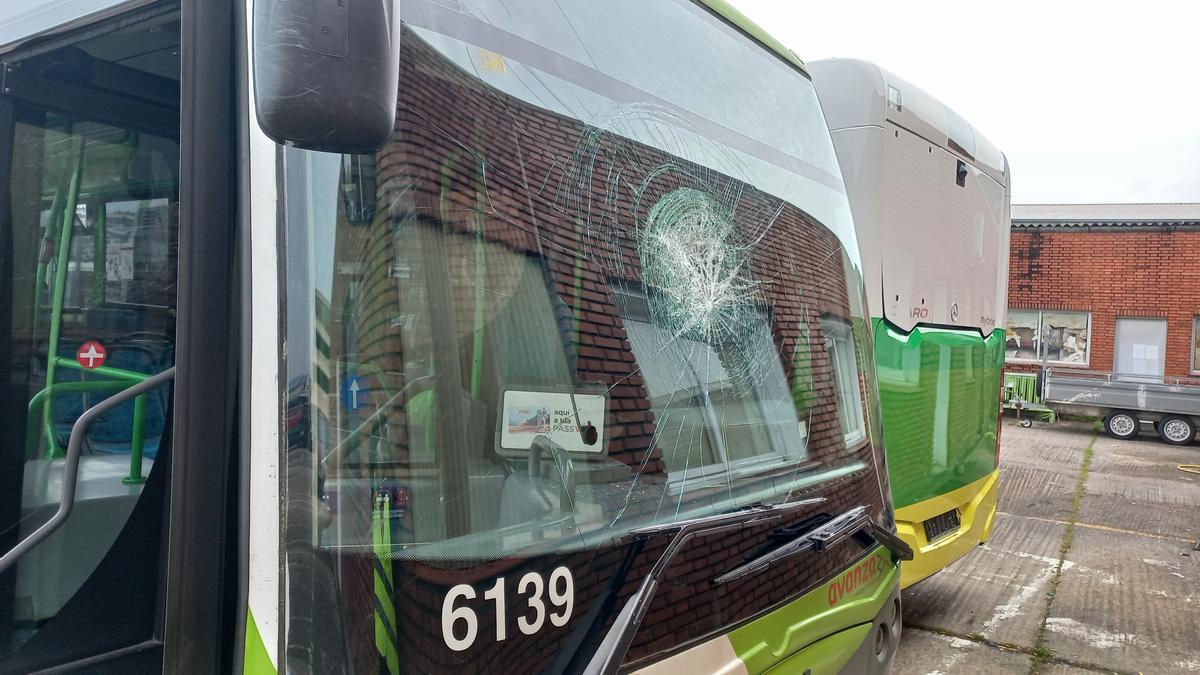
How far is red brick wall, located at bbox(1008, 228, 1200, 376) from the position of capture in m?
19.9

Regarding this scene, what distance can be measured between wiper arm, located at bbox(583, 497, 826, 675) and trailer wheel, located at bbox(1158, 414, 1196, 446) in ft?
57.0

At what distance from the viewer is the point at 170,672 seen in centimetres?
133

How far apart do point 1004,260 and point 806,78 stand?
350 cm

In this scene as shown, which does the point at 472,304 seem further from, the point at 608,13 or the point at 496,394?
the point at 608,13

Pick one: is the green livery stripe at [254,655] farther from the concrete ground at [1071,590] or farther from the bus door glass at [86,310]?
the concrete ground at [1071,590]

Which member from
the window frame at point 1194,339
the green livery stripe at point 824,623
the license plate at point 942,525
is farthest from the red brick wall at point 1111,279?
the green livery stripe at point 824,623

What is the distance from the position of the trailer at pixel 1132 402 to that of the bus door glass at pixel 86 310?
18.0m

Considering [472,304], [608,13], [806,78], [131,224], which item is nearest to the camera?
[472,304]

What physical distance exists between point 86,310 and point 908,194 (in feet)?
12.4

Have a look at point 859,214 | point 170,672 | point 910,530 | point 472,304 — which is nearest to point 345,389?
point 472,304

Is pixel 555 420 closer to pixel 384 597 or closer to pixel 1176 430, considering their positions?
pixel 384 597

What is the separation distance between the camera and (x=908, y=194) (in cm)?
438

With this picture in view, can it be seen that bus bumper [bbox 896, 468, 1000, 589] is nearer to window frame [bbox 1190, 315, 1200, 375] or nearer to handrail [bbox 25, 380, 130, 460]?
handrail [bbox 25, 380, 130, 460]

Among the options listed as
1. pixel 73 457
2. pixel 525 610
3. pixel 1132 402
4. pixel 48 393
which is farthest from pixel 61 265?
pixel 1132 402
